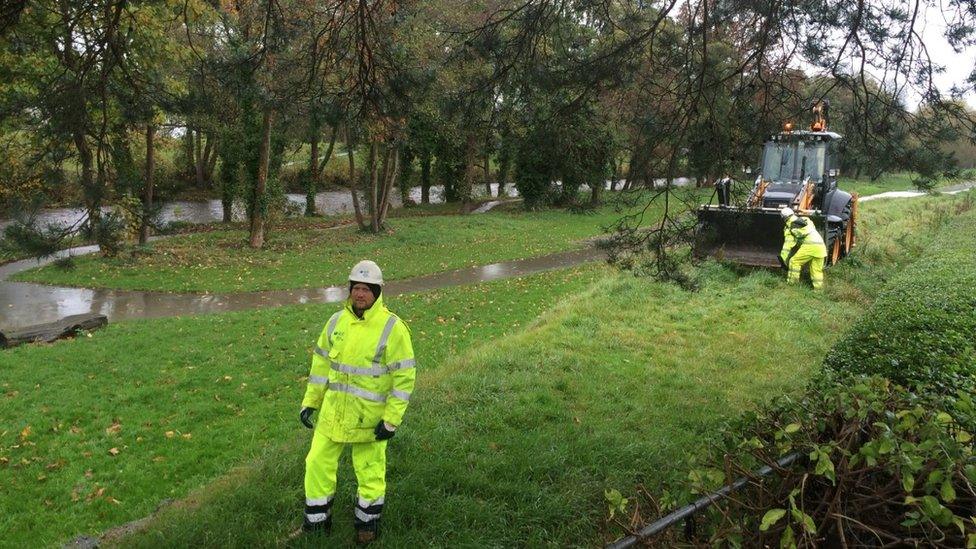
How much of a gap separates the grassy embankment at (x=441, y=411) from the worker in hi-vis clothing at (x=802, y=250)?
1.26 feet

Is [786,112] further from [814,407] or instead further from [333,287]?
[333,287]

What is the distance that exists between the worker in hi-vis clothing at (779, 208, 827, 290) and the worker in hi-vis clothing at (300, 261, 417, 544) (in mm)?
9242

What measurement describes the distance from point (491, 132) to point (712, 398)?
385cm

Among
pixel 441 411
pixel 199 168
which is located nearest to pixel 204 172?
pixel 199 168

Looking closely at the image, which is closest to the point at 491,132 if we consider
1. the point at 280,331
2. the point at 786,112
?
the point at 786,112

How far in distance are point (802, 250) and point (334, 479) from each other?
10166mm

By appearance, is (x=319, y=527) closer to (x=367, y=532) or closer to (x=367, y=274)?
(x=367, y=532)

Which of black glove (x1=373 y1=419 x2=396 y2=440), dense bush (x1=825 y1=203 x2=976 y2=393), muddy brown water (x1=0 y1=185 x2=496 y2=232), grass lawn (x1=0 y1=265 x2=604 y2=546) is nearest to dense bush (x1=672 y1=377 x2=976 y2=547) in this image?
dense bush (x1=825 y1=203 x2=976 y2=393)

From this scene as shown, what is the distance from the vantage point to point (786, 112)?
655 cm

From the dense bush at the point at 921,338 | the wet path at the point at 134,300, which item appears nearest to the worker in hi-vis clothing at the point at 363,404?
the dense bush at the point at 921,338

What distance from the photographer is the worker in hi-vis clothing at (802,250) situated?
11.1 meters

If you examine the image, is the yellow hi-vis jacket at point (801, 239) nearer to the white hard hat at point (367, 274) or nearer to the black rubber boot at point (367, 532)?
the white hard hat at point (367, 274)

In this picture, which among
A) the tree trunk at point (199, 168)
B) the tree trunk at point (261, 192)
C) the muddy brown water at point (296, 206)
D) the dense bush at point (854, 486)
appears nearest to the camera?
the dense bush at point (854, 486)

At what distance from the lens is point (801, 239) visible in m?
10.8
